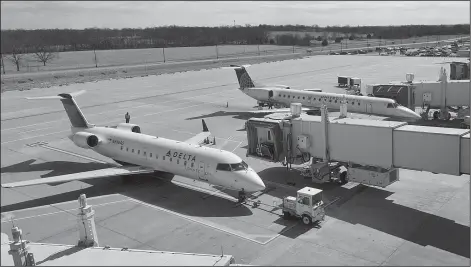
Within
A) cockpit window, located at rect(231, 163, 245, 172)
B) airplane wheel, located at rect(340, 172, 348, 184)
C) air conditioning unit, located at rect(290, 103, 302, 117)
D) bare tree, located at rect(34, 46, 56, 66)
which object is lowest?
airplane wheel, located at rect(340, 172, 348, 184)

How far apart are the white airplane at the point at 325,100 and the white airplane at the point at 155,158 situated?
17306mm

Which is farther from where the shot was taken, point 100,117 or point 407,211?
point 100,117

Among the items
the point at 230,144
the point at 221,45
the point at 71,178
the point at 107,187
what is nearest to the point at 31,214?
the point at 71,178

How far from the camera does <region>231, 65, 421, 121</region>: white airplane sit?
4197 cm

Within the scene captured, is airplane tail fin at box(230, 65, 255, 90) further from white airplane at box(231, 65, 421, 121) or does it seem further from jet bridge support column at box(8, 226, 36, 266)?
jet bridge support column at box(8, 226, 36, 266)

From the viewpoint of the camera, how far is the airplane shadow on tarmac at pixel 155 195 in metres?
24.4

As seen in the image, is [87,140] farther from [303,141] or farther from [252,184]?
[303,141]

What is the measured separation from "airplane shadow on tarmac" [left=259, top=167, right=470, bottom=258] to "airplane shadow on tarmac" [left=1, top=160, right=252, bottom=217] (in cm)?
375

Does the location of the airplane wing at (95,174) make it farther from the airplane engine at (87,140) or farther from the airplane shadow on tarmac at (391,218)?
the airplane shadow on tarmac at (391,218)

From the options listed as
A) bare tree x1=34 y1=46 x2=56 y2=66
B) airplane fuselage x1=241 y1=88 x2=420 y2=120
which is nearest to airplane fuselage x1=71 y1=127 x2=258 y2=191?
bare tree x1=34 y1=46 x2=56 y2=66

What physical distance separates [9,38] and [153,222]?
13.0 metres

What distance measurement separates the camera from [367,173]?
2536 centimetres

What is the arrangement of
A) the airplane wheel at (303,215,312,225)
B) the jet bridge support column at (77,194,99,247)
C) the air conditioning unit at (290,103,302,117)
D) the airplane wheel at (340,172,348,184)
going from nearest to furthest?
1. the jet bridge support column at (77,194,99,247)
2. the airplane wheel at (303,215,312,225)
3. the airplane wheel at (340,172,348,184)
4. the air conditioning unit at (290,103,302,117)

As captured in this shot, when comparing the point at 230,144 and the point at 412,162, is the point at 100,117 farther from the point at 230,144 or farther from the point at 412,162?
the point at 412,162
